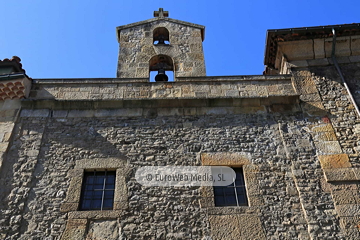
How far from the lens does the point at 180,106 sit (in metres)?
6.45

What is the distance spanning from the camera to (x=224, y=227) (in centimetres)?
496

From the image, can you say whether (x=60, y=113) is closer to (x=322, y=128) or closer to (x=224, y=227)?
(x=224, y=227)

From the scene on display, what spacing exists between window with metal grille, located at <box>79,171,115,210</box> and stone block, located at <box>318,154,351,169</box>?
11.6 feet

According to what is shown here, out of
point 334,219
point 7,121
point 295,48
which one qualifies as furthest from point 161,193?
point 295,48

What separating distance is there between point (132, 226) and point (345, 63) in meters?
5.47

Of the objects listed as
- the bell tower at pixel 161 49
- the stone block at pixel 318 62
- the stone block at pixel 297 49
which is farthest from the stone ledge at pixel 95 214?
the stone block at pixel 318 62

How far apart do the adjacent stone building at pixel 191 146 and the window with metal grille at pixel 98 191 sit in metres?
0.02

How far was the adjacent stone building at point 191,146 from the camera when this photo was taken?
502cm

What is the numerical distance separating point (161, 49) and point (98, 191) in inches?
150

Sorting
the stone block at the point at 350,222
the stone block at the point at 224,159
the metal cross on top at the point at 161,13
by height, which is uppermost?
the metal cross on top at the point at 161,13

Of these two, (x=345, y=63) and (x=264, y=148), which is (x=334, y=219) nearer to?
(x=264, y=148)

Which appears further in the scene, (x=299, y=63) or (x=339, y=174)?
(x=299, y=63)

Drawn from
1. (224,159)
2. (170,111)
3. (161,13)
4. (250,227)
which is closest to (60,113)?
(170,111)

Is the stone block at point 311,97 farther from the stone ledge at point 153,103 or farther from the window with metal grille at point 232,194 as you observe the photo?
the window with metal grille at point 232,194
